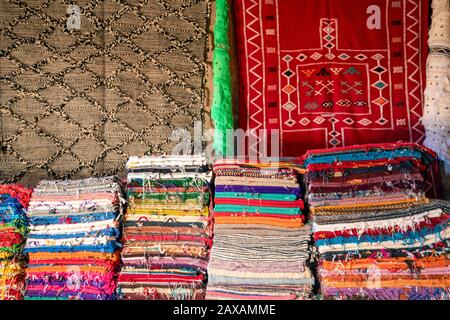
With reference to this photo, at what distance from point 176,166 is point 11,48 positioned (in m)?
1.25

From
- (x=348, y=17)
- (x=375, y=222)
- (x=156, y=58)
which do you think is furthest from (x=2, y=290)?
(x=348, y=17)

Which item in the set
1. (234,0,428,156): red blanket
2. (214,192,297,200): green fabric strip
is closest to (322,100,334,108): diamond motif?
(234,0,428,156): red blanket

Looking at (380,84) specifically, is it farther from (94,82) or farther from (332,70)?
(94,82)

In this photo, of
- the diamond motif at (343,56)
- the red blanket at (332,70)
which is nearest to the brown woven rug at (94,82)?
the red blanket at (332,70)

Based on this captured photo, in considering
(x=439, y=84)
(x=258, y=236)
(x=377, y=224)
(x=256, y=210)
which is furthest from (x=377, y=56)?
(x=258, y=236)

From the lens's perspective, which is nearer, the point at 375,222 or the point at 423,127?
the point at 375,222

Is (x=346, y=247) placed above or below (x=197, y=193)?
below

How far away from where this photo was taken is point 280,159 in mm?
2480

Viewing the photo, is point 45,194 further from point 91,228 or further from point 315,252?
point 315,252

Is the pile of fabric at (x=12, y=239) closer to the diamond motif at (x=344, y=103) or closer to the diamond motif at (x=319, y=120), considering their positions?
the diamond motif at (x=319, y=120)

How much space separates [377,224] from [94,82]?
178cm

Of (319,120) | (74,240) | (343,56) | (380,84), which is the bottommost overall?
(74,240)

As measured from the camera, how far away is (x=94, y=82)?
2756 mm

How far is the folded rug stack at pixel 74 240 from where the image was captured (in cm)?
225
